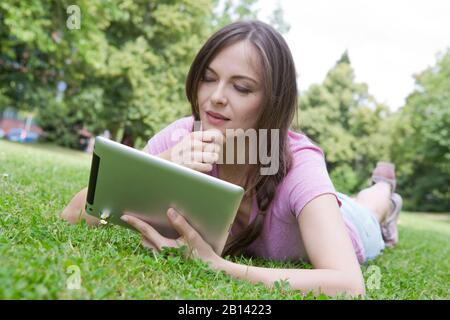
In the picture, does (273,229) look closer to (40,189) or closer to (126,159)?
(126,159)

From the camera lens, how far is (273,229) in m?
2.72

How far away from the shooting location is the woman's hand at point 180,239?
2068 millimetres

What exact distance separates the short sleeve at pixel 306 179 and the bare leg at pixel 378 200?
218 cm

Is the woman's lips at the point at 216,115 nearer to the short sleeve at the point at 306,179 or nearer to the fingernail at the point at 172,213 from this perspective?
the short sleeve at the point at 306,179

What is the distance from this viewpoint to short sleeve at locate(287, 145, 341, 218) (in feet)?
7.55

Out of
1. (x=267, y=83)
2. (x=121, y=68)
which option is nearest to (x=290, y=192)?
(x=267, y=83)

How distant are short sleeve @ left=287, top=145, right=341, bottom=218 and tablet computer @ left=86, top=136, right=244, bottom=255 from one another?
1.45ft

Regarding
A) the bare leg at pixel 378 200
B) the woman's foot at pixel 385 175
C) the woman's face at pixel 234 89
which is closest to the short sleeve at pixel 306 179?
the woman's face at pixel 234 89

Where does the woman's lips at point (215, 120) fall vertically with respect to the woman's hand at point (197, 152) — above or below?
above

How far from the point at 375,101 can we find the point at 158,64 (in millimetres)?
15822

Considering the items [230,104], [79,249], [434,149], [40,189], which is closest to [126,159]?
[79,249]

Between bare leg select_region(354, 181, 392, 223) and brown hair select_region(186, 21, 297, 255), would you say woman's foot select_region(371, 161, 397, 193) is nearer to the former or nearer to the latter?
bare leg select_region(354, 181, 392, 223)

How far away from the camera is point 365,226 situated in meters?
3.74

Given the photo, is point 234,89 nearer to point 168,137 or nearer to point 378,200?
point 168,137
